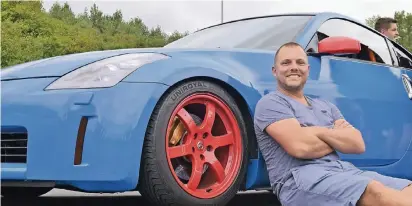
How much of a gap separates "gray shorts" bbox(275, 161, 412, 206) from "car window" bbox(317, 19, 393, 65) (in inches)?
66.9

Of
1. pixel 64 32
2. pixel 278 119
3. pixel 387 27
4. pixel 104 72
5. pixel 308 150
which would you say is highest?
pixel 387 27

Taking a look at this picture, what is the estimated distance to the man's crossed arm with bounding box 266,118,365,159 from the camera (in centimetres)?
274

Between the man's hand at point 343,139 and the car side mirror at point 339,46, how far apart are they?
97cm

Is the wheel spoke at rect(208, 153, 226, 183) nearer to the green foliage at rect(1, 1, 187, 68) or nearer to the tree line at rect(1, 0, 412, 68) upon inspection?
the tree line at rect(1, 0, 412, 68)

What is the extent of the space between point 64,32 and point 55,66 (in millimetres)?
58692

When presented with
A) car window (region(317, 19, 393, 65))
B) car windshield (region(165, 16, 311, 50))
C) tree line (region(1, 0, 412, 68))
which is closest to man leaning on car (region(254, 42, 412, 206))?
car windshield (region(165, 16, 311, 50))

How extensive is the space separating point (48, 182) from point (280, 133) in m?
1.11

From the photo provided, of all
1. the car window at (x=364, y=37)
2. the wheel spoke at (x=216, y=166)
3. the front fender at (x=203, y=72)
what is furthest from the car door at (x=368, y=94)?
the wheel spoke at (x=216, y=166)

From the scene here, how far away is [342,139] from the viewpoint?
283cm

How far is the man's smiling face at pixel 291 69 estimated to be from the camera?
9.86ft

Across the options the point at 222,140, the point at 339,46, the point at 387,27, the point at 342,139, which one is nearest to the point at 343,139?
the point at 342,139

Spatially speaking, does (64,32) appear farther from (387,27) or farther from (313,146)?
(313,146)

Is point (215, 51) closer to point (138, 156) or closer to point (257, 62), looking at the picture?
point (257, 62)

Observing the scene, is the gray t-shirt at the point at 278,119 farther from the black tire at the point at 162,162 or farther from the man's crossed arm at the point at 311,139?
the black tire at the point at 162,162
